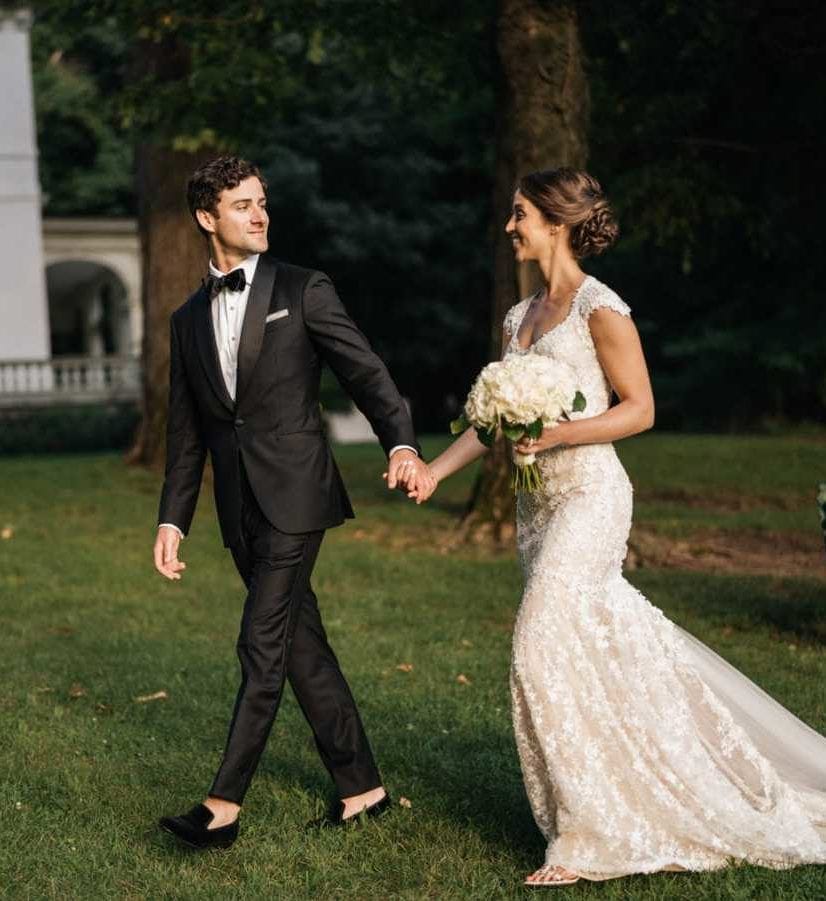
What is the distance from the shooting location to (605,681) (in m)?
4.90

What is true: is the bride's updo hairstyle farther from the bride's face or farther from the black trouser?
the black trouser

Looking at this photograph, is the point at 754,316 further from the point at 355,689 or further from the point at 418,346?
the point at 355,689

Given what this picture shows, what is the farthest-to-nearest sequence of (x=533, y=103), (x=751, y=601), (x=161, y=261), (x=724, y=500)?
1. (x=161, y=261)
2. (x=724, y=500)
3. (x=533, y=103)
4. (x=751, y=601)

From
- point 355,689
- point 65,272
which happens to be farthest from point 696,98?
point 65,272

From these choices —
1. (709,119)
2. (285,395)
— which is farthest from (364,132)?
(285,395)

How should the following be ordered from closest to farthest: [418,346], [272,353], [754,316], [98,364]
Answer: [272,353], [754,316], [98,364], [418,346]

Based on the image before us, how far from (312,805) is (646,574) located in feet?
19.5

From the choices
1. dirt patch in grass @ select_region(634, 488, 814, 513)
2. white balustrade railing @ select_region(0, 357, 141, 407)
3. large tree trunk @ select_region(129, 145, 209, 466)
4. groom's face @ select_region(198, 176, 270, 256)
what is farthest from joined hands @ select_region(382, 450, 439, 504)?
white balustrade railing @ select_region(0, 357, 141, 407)

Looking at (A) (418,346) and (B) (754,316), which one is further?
(A) (418,346)

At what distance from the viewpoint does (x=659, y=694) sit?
4953mm

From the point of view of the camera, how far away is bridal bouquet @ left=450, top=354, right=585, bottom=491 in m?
4.79

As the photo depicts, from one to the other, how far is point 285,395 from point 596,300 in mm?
1098

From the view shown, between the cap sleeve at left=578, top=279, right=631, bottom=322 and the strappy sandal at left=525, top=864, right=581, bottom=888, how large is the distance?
175 cm

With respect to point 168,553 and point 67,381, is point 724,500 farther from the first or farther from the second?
point 67,381
